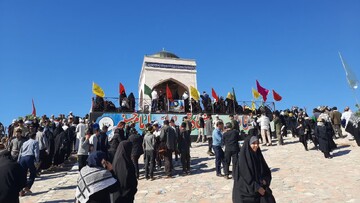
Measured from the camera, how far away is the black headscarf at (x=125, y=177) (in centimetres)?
380

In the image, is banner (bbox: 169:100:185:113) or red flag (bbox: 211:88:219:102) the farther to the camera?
red flag (bbox: 211:88:219:102)

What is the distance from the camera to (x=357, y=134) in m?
10.9

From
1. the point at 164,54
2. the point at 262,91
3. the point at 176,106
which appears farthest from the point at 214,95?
the point at 164,54

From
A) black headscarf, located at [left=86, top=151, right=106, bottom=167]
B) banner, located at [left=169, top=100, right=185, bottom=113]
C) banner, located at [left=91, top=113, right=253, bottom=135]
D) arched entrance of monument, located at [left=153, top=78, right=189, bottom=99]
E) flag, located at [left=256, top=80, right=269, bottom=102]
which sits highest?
arched entrance of monument, located at [left=153, top=78, right=189, bottom=99]

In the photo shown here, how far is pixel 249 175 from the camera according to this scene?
12.2 ft

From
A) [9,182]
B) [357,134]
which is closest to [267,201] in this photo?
[9,182]

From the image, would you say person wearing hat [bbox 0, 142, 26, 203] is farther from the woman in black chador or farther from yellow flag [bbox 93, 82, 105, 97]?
yellow flag [bbox 93, 82, 105, 97]

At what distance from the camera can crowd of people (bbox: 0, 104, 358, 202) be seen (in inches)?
125

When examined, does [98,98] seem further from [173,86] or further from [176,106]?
[173,86]

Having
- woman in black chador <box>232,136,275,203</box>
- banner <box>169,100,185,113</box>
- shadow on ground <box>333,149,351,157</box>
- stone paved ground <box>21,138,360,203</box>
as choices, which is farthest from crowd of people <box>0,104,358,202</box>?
banner <box>169,100,185,113</box>

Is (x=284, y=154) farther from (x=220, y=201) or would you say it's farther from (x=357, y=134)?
(x=220, y=201)

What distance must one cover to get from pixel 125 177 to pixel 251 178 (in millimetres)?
1768

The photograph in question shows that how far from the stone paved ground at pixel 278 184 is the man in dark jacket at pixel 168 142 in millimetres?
403

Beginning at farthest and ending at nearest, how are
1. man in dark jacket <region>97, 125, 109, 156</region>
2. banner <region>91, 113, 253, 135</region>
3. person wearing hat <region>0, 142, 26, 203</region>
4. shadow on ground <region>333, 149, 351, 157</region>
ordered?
banner <region>91, 113, 253, 135</region> → shadow on ground <region>333, 149, 351, 157</region> → man in dark jacket <region>97, 125, 109, 156</region> → person wearing hat <region>0, 142, 26, 203</region>
